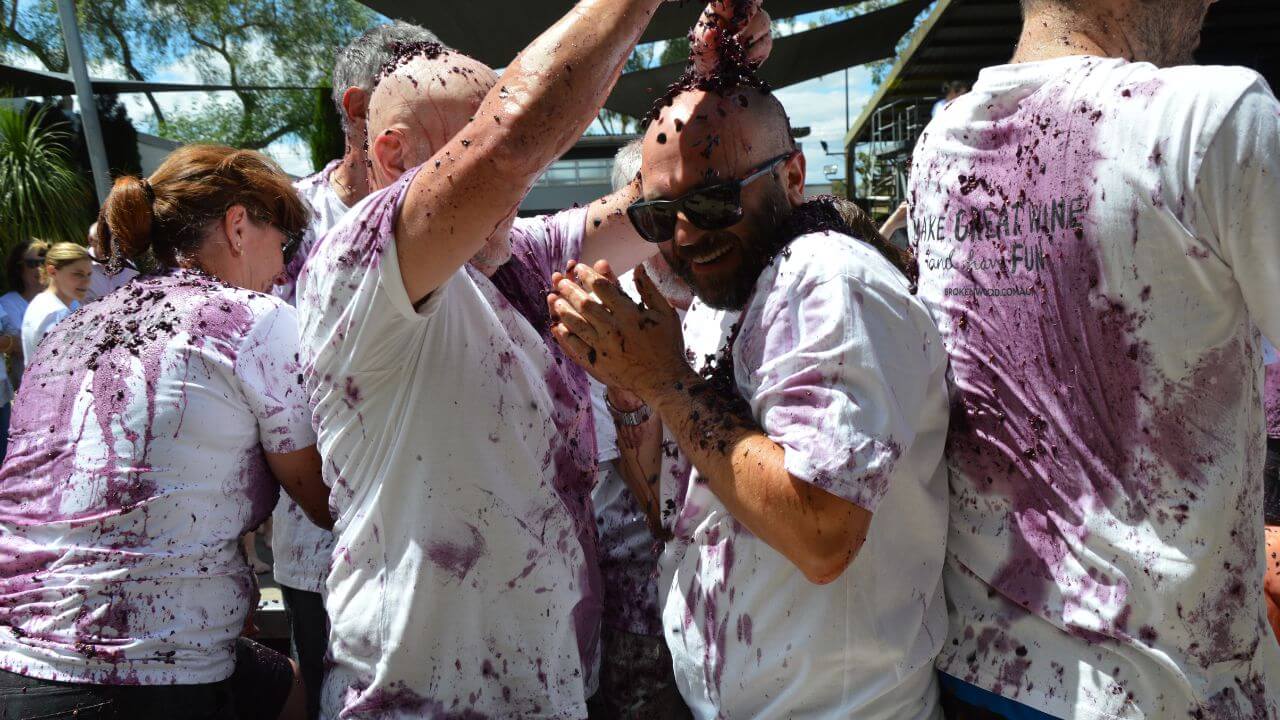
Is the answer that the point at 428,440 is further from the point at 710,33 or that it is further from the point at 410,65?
the point at 710,33

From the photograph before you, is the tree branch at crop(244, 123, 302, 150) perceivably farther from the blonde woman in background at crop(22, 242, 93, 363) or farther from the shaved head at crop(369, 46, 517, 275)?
the shaved head at crop(369, 46, 517, 275)

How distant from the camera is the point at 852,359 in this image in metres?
1.22

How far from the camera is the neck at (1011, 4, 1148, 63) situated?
1.45 m

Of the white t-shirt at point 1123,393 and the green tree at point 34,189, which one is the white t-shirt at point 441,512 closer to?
the white t-shirt at point 1123,393

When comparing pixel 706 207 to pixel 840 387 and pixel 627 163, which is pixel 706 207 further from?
pixel 627 163

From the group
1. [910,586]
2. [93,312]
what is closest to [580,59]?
[910,586]

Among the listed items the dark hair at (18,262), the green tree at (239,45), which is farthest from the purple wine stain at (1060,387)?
the green tree at (239,45)

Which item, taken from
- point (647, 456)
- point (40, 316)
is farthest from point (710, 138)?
point (40, 316)

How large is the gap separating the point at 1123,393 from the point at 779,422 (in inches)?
21.1

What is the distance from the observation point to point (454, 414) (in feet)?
4.98

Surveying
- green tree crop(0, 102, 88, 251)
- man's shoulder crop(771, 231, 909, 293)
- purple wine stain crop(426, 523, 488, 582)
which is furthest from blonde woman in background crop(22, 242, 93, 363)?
green tree crop(0, 102, 88, 251)

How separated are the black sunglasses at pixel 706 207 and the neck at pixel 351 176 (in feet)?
4.48

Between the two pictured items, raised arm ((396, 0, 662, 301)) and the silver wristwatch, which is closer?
raised arm ((396, 0, 662, 301))

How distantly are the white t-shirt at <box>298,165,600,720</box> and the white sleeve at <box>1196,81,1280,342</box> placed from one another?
111cm
